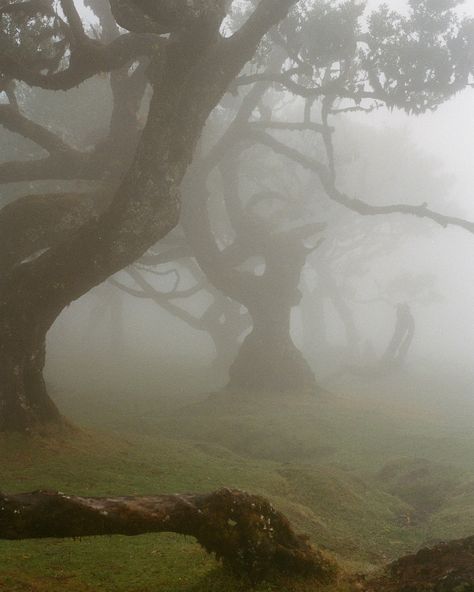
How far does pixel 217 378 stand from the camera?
3512cm

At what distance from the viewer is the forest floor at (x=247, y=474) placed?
23.5 ft

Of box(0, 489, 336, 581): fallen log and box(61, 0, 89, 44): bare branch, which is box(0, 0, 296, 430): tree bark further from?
box(0, 489, 336, 581): fallen log

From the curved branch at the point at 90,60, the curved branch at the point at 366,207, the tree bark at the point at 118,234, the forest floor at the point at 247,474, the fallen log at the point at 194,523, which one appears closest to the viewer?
the fallen log at the point at 194,523

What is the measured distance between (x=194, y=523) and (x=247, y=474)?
7.33 metres

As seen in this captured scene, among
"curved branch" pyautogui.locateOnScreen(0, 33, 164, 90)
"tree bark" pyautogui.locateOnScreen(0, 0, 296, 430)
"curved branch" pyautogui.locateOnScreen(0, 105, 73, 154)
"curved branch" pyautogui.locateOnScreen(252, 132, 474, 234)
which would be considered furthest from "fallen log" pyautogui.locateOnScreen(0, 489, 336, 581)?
"curved branch" pyautogui.locateOnScreen(252, 132, 474, 234)

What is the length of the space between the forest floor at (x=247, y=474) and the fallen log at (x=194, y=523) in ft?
0.90

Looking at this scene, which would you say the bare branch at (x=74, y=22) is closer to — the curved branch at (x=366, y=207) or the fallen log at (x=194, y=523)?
the fallen log at (x=194, y=523)

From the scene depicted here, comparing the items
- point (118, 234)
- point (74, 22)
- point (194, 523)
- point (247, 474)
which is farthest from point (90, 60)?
point (194, 523)

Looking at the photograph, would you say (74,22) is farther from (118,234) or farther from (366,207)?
(366,207)

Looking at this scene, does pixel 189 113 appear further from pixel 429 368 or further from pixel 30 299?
pixel 429 368

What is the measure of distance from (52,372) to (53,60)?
24.5 m

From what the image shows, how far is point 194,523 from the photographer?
20.4 feet

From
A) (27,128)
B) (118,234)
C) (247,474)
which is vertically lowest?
(247,474)

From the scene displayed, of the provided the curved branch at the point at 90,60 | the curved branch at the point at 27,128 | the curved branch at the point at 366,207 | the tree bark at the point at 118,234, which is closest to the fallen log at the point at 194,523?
the tree bark at the point at 118,234
